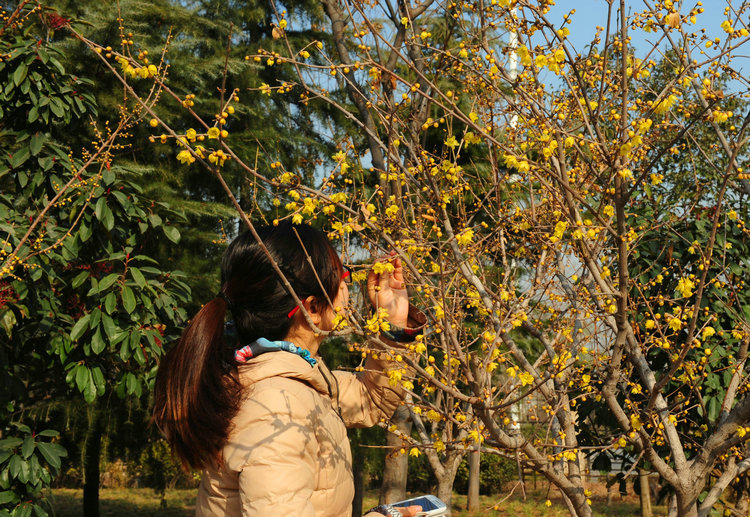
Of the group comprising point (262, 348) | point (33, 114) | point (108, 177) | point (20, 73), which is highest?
point (20, 73)

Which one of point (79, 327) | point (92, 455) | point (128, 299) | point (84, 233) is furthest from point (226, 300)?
point (92, 455)

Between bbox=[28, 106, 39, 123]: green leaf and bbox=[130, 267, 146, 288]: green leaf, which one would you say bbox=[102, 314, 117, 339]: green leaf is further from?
bbox=[28, 106, 39, 123]: green leaf

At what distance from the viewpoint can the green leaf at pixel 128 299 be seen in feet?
11.0

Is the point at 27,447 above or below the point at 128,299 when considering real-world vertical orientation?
below

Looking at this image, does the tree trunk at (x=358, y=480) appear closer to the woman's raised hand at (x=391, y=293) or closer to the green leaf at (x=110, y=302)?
the green leaf at (x=110, y=302)

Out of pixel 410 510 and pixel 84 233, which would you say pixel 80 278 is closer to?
pixel 84 233

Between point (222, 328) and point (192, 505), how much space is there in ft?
28.2

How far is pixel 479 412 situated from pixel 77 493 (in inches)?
403

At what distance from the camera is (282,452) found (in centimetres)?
110

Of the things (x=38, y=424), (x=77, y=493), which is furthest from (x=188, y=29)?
(x=77, y=493)

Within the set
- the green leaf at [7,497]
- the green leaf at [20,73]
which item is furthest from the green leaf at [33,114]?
the green leaf at [7,497]

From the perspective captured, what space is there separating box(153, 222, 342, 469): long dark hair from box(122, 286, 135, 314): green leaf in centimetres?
214

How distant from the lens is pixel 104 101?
5.81 m

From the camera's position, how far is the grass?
27.3 feet
